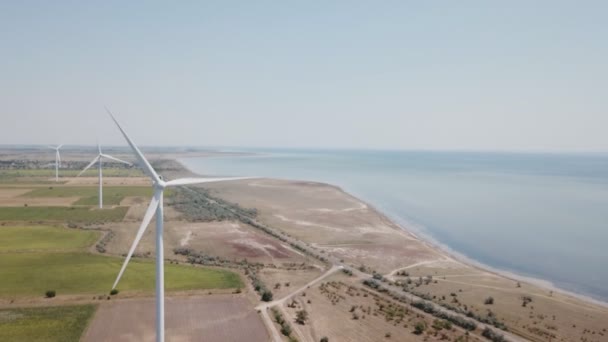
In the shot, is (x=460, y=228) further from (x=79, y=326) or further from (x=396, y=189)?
(x=79, y=326)

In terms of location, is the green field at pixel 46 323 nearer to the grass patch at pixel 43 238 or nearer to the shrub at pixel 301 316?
the shrub at pixel 301 316

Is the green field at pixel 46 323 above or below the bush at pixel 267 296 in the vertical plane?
below

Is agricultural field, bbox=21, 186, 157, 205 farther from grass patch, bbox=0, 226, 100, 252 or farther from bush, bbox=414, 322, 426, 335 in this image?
bush, bbox=414, 322, 426, 335

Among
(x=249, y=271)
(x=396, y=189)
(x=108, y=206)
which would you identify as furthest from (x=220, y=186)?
(x=249, y=271)

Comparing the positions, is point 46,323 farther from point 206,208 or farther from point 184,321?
point 206,208

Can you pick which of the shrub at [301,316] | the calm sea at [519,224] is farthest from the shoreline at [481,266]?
the shrub at [301,316]

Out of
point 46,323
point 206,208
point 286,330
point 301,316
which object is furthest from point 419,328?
point 206,208
